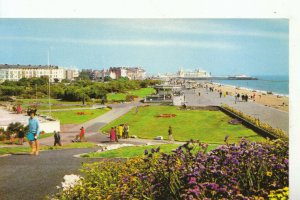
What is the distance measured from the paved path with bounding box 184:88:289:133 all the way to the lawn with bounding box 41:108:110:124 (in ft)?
4.89

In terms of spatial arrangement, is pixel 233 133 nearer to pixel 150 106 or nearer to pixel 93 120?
pixel 150 106

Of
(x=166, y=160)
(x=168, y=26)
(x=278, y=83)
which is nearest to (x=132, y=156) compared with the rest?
(x=166, y=160)

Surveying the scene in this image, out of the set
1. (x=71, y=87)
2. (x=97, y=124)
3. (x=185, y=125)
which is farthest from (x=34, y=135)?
(x=185, y=125)

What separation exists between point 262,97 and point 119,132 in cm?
288

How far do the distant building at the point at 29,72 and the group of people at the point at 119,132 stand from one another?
1.17 m

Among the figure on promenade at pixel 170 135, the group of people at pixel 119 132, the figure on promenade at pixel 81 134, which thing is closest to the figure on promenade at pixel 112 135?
the group of people at pixel 119 132

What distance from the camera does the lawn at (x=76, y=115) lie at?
5.81 meters

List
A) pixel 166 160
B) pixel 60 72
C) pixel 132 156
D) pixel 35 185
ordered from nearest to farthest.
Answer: pixel 166 160 → pixel 35 185 → pixel 132 156 → pixel 60 72

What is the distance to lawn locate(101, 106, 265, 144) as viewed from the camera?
5180 mm

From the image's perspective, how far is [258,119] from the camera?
542cm

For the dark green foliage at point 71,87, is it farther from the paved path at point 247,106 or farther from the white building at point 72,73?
the paved path at point 247,106

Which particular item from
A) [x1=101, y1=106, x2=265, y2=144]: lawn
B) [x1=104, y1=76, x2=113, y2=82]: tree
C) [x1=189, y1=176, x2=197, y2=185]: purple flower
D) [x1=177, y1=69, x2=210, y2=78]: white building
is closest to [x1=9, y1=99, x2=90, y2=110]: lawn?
[x1=104, y1=76, x2=113, y2=82]: tree

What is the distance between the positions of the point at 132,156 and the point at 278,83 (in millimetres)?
2209

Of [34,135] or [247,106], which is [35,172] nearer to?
[34,135]
